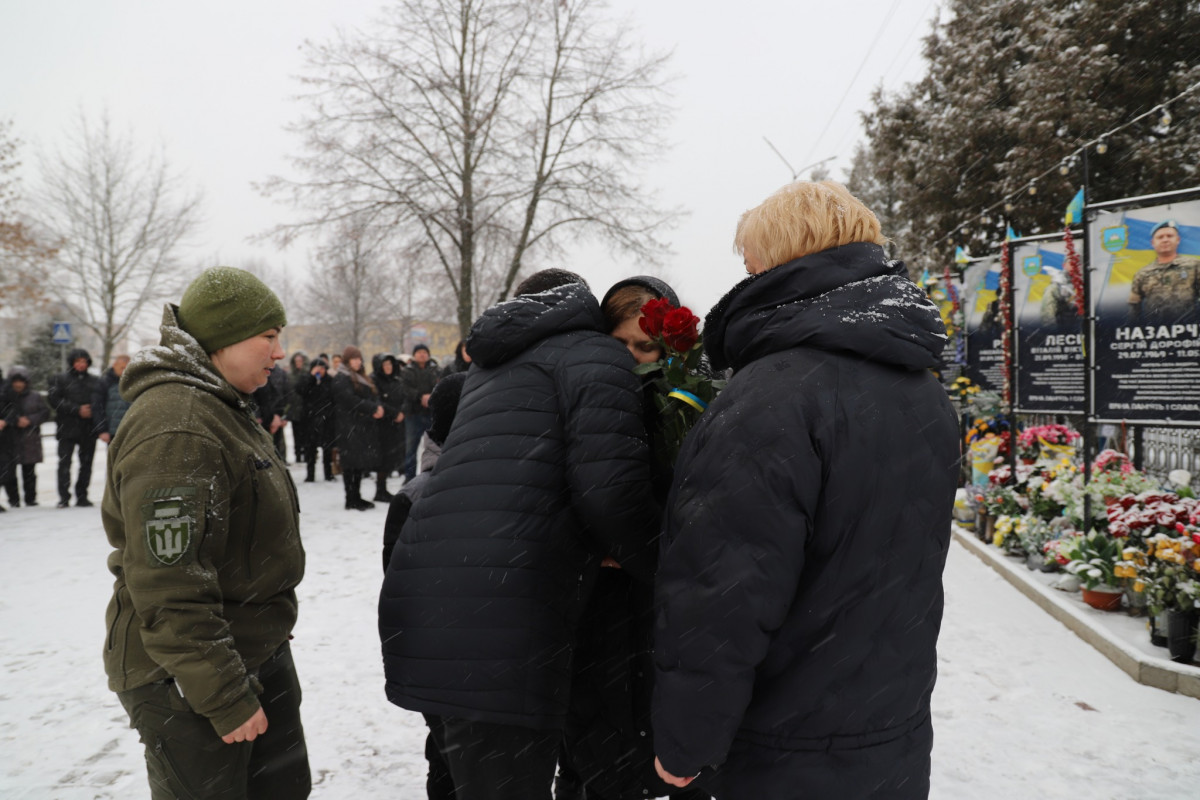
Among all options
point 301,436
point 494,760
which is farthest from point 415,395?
point 494,760

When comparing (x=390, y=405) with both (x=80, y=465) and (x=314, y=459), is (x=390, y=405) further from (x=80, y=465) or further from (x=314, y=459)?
(x=80, y=465)

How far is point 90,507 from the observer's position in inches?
425

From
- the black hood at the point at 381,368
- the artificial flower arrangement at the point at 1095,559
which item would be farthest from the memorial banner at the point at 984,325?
the black hood at the point at 381,368

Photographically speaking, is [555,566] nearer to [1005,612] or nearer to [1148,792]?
[1148,792]

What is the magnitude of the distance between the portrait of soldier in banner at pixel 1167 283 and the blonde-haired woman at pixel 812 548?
17.7ft

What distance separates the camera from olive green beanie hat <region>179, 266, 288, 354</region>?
2.20 m

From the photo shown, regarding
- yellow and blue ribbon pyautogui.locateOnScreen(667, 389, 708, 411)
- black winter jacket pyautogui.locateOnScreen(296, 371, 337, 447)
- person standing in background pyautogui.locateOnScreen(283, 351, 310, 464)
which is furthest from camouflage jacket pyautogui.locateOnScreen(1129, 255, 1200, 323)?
person standing in background pyautogui.locateOnScreen(283, 351, 310, 464)

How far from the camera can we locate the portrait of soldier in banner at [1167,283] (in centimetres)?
575

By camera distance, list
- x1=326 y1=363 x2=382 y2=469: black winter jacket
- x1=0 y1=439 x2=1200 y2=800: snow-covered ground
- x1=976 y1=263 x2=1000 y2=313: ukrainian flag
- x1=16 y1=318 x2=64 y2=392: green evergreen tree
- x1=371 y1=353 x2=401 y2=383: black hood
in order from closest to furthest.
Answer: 1. x1=0 y1=439 x2=1200 y2=800: snow-covered ground
2. x1=326 y1=363 x2=382 y2=469: black winter jacket
3. x1=976 y1=263 x2=1000 y2=313: ukrainian flag
4. x1=371 y1=353 x2=401 y2=383: black hood
5. x1=16 y1=318 x2=64 y2=392: green evergreen tree

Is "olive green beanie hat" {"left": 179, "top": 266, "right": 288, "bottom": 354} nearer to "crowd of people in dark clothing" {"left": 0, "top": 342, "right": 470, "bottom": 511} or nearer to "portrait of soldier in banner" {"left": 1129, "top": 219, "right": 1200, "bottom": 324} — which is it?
"portrait of soldier in banner" {"left": 1129, "top": 219, "right": 1200, "bottom": 324}

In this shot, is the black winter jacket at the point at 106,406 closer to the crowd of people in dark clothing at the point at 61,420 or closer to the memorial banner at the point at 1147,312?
the crowd of people in dark clothing at the point at 61,420

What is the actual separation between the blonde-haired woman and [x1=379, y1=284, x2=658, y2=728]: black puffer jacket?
0.34 meters

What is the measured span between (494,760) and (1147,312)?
20.7 ft

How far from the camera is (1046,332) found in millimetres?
8305
